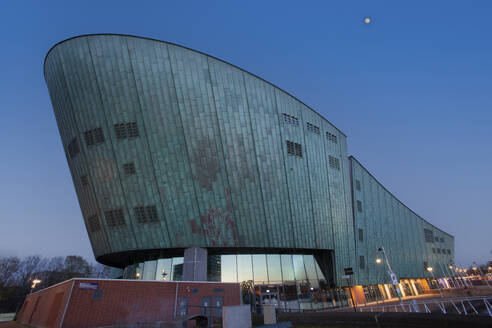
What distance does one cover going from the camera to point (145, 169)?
93.0ft

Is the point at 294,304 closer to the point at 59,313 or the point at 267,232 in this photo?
the point at 267,232

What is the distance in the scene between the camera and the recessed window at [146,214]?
28.6 m

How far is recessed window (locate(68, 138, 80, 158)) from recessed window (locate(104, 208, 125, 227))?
780cm

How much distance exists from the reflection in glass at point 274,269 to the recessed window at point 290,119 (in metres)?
15.6

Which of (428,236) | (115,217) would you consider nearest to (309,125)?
(115,217)

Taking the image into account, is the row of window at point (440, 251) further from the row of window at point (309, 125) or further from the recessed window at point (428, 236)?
the row of window at point (309, 125)

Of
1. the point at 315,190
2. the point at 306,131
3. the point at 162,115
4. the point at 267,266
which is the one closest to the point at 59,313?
the point at 162,115

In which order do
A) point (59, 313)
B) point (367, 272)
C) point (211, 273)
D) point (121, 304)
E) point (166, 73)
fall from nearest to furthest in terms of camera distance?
point (59, 313)
point (121, 304)
point (166, 73)
point (211, 273)
point (367, 272)

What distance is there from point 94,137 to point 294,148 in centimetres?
2171

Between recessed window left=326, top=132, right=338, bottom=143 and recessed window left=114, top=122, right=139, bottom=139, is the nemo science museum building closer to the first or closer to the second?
recessed window left=114, top=122, right=139, bottom=139

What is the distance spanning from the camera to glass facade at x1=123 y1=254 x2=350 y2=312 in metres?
29.9

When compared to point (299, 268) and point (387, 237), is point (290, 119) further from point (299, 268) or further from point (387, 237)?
point (387, 237)

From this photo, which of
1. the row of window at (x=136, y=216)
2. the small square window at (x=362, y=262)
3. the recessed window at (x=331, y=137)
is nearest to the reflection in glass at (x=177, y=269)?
the row of window at (x=136, y=216)

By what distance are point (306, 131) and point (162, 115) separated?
17.2 m
